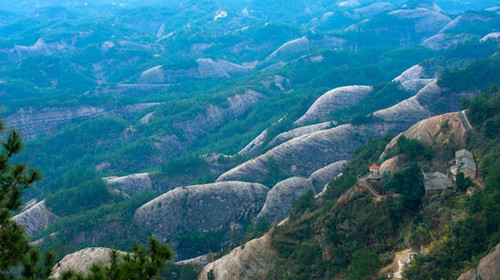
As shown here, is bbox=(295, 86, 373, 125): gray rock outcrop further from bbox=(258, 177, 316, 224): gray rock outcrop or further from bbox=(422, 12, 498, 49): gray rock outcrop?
bbox=(422, 12, 498, 49): gray rock outcrop

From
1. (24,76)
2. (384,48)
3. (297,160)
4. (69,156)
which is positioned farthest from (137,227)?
(384,48)

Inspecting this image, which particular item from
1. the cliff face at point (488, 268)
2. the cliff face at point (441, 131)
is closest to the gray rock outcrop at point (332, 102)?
the cliff face at point (441, 131)

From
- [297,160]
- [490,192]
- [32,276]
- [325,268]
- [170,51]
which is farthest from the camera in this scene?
[170,51]

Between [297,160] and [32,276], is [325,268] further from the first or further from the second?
[297,160]

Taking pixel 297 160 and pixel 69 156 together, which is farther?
pixel 69 156

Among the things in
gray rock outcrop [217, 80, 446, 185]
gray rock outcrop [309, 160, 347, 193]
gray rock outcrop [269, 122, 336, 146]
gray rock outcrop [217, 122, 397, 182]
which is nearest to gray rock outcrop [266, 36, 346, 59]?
gray rock outcrop [269, 122, 336, 146]

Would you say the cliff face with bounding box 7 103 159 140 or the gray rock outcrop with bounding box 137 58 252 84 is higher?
the cliff face with bounding box 7 103 159 140
